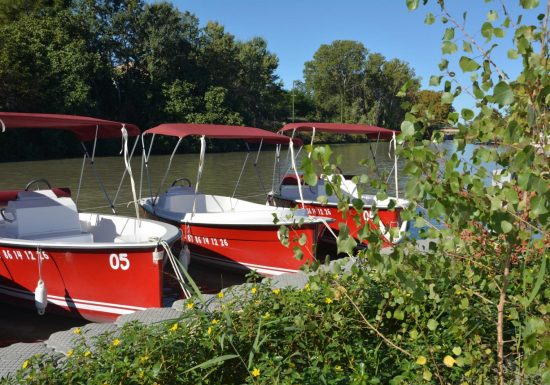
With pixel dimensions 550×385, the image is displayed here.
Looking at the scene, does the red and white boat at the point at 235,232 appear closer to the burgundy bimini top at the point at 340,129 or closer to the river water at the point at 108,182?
the river water at the point at 108,182

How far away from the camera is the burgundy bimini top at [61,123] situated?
25.7ft

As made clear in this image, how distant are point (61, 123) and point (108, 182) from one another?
17.5m

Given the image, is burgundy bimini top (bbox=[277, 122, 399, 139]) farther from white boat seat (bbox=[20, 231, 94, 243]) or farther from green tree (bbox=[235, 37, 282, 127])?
green tree (bbox=[235, 37, 282, 127])

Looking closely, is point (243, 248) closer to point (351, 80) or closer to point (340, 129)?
point (340, 129)

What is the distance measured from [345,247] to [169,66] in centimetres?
4967

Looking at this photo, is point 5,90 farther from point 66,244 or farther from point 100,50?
point 66,244

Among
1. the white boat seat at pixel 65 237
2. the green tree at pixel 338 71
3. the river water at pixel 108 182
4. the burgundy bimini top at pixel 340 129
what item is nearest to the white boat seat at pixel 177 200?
the river water at pixel 108 182

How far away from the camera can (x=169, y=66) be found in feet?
163

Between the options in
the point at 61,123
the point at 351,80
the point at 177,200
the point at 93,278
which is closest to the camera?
the point at 93,278

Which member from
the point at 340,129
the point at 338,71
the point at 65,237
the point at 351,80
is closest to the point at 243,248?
the point at 65,237

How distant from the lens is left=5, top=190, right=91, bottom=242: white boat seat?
28.1ft

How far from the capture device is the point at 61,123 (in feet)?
27.3

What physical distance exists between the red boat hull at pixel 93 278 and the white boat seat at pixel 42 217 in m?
0.95

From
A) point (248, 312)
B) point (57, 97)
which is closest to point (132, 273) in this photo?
point (248, 312)
